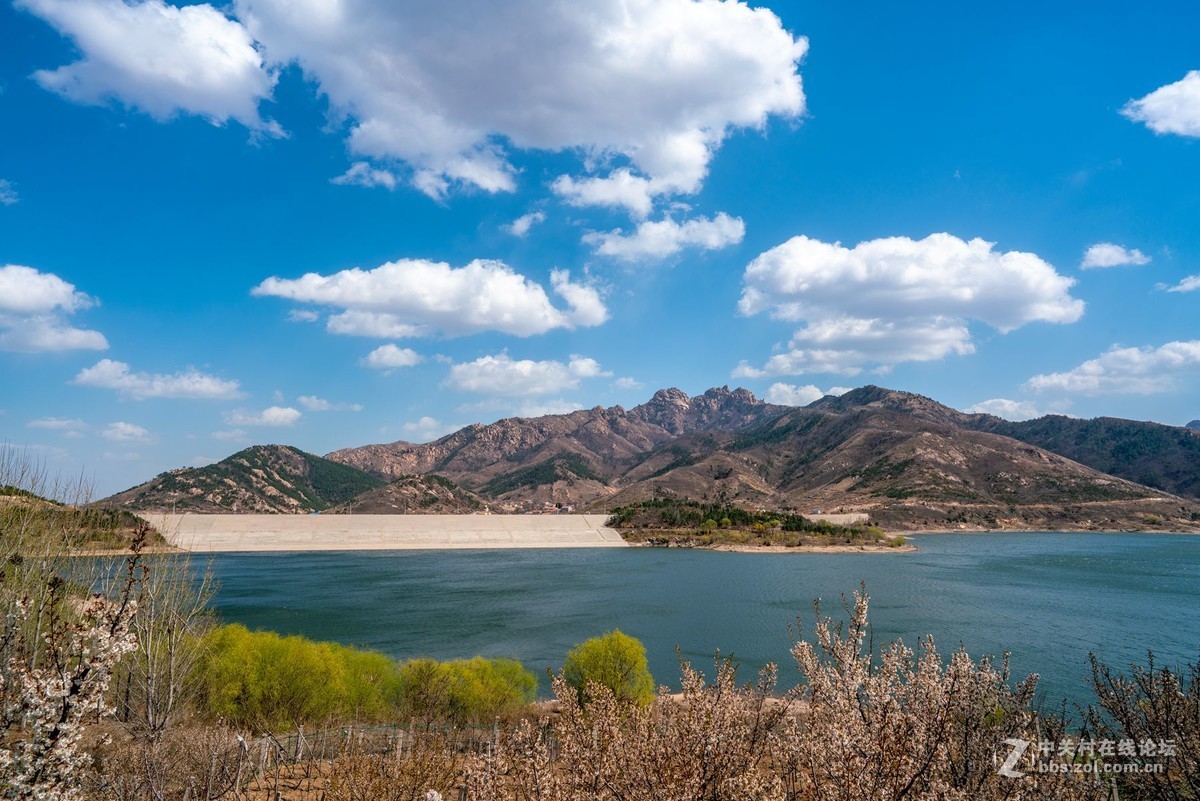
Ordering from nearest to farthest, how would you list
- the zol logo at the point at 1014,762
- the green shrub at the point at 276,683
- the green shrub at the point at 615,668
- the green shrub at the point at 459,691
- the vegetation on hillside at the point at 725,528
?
1. the zol logo at the point at 1014,762
2. the green shrub at the point at 276,683
3. the green shrub at the point at 459,691
4. the green shrub at the point at 615,668
5. the vegetation on hillside at the point at 725,528

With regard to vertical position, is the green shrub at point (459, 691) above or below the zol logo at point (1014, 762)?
below

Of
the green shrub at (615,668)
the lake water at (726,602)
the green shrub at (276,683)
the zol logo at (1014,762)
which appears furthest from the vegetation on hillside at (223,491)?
the zol logo at (1014,762)

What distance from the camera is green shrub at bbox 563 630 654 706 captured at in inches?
948

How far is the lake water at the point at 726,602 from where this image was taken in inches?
1459

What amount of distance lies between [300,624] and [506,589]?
65.3 feet

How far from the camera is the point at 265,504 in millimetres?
154625

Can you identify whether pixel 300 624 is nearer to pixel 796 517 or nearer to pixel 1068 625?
pixel 1068 625

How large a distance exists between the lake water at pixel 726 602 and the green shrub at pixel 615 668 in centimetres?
682

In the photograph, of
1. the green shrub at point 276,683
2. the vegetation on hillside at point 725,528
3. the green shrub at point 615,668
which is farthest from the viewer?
the vegetation on hillside at point 725,528

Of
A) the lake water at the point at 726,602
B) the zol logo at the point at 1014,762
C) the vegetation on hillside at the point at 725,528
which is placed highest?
the zol logo at the point at 1014,762

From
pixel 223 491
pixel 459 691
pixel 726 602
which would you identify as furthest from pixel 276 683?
pixel 223 491

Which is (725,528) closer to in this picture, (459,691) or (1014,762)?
(459,691)

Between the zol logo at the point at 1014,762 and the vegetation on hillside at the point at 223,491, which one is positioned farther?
the vegetation on hillside at the point at 223,491

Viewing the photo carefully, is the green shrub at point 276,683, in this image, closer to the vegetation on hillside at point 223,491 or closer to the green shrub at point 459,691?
the green shrub at point 459,691
